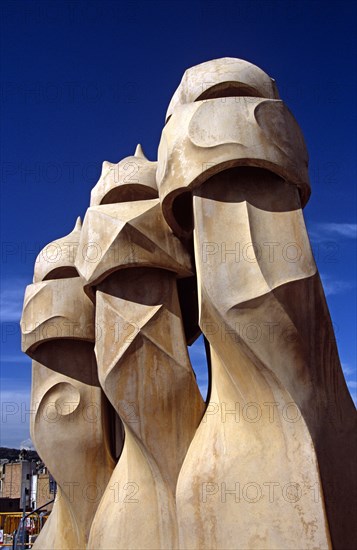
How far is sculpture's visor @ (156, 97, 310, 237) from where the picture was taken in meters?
5.83

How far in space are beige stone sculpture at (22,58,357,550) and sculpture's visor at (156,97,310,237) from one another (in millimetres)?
15

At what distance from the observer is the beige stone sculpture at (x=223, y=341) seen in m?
5.42

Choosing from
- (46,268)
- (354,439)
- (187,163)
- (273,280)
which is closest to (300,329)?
(273,280)

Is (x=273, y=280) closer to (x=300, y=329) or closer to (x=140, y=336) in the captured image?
(x=300, y=329)

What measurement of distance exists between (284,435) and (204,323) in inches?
50.5

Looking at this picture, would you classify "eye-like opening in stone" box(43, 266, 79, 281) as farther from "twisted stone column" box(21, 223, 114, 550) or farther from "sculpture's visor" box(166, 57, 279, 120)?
"sculpture's visor" box(166, 57, 279, 120)

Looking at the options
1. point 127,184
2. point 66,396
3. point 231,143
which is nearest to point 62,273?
point 66,396

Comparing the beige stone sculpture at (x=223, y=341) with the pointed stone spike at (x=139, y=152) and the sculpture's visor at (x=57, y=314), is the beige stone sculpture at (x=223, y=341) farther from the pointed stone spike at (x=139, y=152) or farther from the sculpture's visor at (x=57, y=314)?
the sculpture's visor at (x=57, y=314)

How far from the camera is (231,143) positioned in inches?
230

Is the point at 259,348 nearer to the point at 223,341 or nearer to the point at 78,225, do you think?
the point at 223,341

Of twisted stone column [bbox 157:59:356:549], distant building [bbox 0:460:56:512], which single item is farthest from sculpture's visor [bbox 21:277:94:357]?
distant building [bbox 0:460:56:512]

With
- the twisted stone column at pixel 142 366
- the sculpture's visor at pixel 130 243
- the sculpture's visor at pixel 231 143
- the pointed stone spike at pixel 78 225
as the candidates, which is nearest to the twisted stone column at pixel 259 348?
the sculpture's visor at pixel 231 143

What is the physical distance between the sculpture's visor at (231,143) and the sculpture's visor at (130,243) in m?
0.69

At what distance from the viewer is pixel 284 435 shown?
17.7 feet
